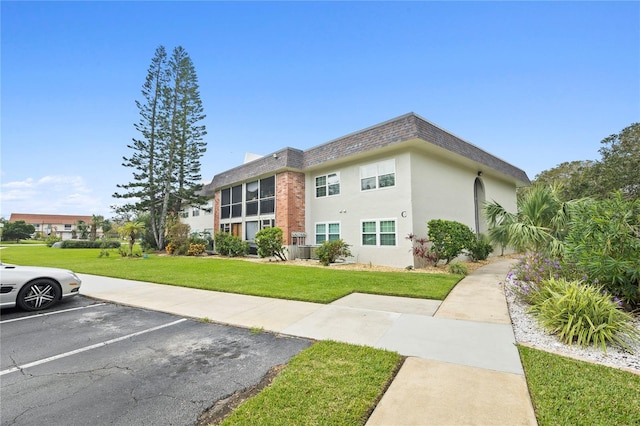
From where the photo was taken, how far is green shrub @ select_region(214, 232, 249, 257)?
754 inches

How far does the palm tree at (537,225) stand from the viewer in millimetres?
7090

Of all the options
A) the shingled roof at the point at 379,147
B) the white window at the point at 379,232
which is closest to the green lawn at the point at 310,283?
the white window at the point at 379,232

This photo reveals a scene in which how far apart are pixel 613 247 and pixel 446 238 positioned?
6717 millimetres

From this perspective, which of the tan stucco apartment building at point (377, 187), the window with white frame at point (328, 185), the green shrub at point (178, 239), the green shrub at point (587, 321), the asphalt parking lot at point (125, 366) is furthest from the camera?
the green shrub at point (178, 239)

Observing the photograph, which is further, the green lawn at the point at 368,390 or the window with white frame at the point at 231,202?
the window with white frame at the point at 231,202

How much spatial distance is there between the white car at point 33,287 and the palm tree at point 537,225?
1159 centimetres

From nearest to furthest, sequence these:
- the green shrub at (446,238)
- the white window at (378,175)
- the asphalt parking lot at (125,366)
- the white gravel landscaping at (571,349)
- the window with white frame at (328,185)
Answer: the asphalt parking lot at (125,366)
the white gravel landscaping at (571,349)
the green shrub at (446,238)
the white window at (378,175)
the window with white frame at (328,185)

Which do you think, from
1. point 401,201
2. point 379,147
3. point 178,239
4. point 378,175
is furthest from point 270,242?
point 178,239

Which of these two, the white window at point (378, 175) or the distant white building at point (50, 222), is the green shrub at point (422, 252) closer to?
the white window at point (378, 175)

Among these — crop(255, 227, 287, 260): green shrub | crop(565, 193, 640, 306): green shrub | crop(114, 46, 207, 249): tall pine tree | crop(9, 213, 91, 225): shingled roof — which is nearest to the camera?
crop(565, 193, 640, 306): green shrub

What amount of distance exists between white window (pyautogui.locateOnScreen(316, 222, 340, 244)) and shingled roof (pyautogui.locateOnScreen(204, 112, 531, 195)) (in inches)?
139

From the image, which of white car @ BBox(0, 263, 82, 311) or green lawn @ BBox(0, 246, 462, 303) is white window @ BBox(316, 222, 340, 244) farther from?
white car @ BBox(0, 263, 82, 311)

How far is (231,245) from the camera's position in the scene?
63.8 ft

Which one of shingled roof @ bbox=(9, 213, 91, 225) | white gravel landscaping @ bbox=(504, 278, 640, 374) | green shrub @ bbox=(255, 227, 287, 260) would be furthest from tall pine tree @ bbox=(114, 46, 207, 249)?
shingled roof @ bbox=(9, 213, 91, 225)
